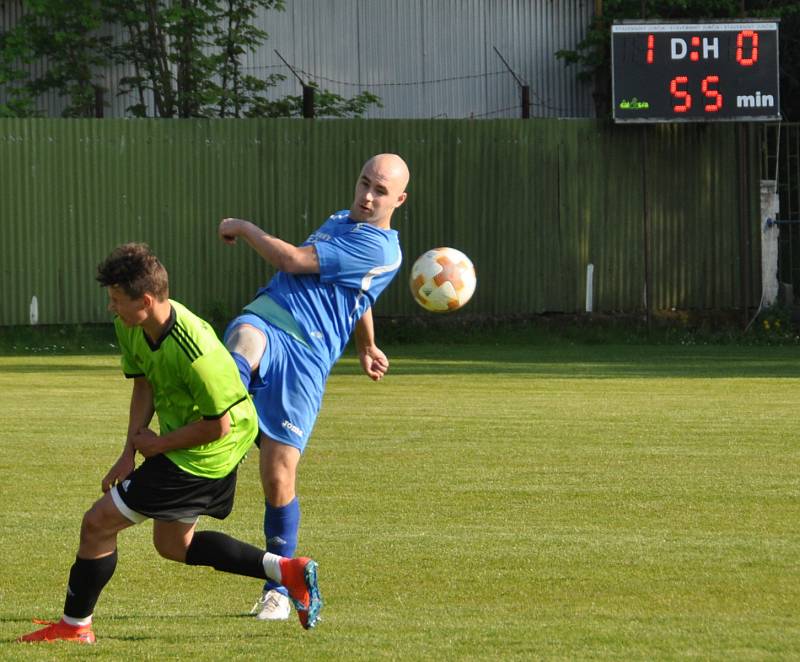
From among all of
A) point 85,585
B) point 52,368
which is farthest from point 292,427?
point 52,368

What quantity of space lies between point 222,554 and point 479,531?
2744 mm

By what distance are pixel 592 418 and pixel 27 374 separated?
828 centimetres

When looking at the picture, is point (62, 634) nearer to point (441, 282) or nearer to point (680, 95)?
point (441, 282)

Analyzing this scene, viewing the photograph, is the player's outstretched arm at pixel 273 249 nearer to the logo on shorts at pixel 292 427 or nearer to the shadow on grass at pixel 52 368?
the logo on shorts at pixel 292 427

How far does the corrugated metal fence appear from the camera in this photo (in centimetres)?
2414

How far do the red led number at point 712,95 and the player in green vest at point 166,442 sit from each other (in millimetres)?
19346

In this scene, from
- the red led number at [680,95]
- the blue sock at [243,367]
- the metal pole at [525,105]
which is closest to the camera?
the blue sock at [243,367]

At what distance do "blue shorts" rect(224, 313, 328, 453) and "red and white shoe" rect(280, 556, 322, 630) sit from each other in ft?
2.24

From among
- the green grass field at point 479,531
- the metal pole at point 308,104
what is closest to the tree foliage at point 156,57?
the metal pole at point 308,104

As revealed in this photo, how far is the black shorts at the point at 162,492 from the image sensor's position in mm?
5617

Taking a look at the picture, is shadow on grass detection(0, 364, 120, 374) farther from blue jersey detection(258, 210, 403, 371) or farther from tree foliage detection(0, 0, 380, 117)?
blue jersey detection(258, 210, 403, 371)

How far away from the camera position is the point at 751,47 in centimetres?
2375

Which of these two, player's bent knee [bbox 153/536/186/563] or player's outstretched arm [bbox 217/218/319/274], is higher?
player's outstretched arm [bbox 217/218/319/274]

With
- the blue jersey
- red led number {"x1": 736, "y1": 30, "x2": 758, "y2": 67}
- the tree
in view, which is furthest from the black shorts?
the tree
